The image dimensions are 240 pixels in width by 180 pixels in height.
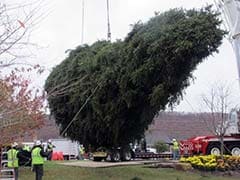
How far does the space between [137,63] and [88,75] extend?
2.95 m

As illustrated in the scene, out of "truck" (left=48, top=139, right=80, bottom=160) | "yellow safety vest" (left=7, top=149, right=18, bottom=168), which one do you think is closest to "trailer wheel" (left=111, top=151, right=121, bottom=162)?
"yellow safety vest" (left=7, top=149, right=18, bottom=168)

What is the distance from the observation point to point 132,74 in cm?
2434

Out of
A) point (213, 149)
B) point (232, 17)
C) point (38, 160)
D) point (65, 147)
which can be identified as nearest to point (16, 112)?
point (232, 17)

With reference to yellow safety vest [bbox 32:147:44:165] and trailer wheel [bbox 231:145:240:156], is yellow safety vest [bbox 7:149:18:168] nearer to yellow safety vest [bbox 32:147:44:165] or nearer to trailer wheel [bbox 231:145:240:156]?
yellow safety vest [bbox 32:147:44:165]

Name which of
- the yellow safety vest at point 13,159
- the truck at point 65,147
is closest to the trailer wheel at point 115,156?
the yellow safety vest at point 13,159

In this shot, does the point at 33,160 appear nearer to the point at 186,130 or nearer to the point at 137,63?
the point at 137,63

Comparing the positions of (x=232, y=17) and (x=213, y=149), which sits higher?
(x=232, y=17)

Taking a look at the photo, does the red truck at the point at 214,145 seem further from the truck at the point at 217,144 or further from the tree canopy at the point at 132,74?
the tree canopy at the point at 132,74

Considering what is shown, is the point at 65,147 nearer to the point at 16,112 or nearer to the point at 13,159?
the point at 13,159

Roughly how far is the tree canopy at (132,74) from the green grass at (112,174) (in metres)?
2.03

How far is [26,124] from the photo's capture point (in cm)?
1065

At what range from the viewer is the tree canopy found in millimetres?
22875

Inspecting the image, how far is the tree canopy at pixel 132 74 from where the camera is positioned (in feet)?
75.0

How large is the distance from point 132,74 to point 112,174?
4.45 meters
